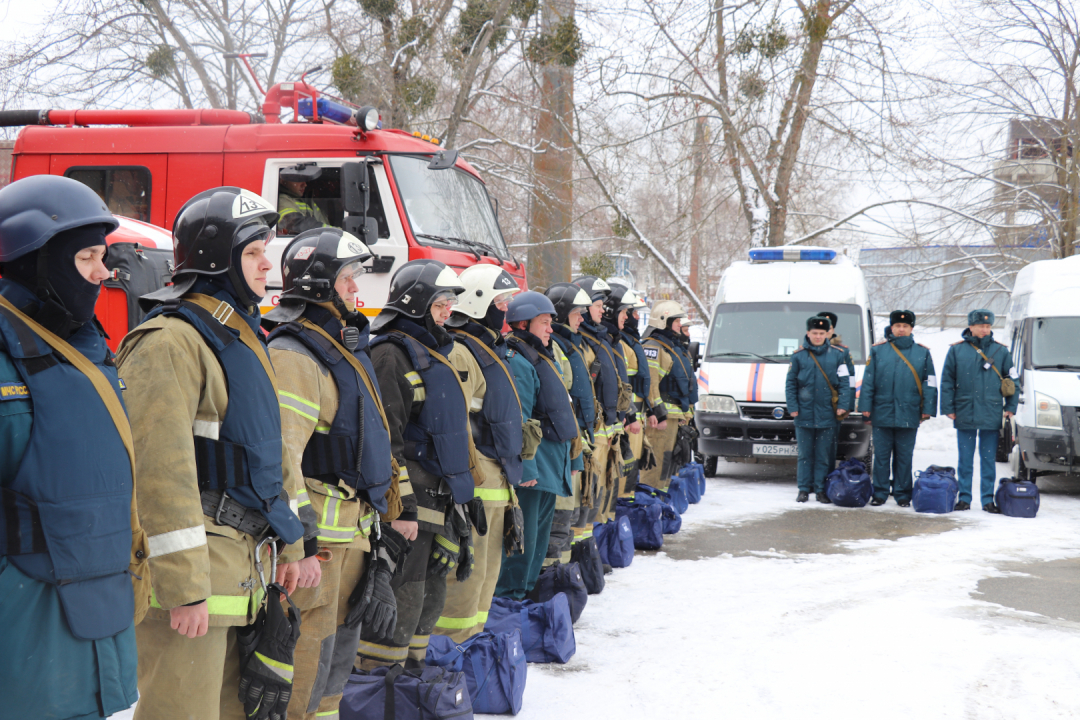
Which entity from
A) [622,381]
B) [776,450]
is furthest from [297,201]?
[776,450]

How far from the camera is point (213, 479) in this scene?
2691 mm

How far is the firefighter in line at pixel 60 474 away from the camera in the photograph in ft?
6.82

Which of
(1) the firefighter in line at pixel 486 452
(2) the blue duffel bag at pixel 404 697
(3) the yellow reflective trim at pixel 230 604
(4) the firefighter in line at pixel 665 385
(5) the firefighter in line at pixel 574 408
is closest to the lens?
(3) the yellow reflective trim at pixel 230 604

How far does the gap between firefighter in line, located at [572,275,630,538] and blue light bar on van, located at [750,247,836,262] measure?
5.42 meters

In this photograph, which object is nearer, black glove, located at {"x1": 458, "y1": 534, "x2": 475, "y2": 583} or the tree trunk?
black glove, located at {"x1": 458, "y1": 534, "x2": 475, "y2": 583}

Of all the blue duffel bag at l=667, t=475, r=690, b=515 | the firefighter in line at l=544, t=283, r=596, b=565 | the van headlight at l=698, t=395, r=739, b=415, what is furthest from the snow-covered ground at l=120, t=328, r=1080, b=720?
the van headlight at l=698, t=395, r=739, b=415

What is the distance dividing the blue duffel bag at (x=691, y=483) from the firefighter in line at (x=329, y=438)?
7.01 meters

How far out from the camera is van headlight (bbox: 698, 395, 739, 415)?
11.4 metres

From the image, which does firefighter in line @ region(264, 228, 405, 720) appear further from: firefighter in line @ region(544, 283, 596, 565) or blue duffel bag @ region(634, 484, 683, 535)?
blue duffel bag @ region(634, 484, 683, 535)

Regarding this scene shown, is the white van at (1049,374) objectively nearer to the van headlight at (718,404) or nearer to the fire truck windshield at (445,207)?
the van headlight at (718,404)

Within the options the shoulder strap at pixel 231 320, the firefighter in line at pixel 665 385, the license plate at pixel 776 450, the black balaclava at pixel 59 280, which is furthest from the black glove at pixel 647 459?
the black balaclava at pixel 59 280

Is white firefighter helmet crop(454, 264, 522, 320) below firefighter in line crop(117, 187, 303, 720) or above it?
above

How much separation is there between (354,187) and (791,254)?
24.6ft

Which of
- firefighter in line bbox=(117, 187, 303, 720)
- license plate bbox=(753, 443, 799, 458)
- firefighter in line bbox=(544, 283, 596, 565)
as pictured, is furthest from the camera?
license plate bbox=(753, 443, 799, 458)
